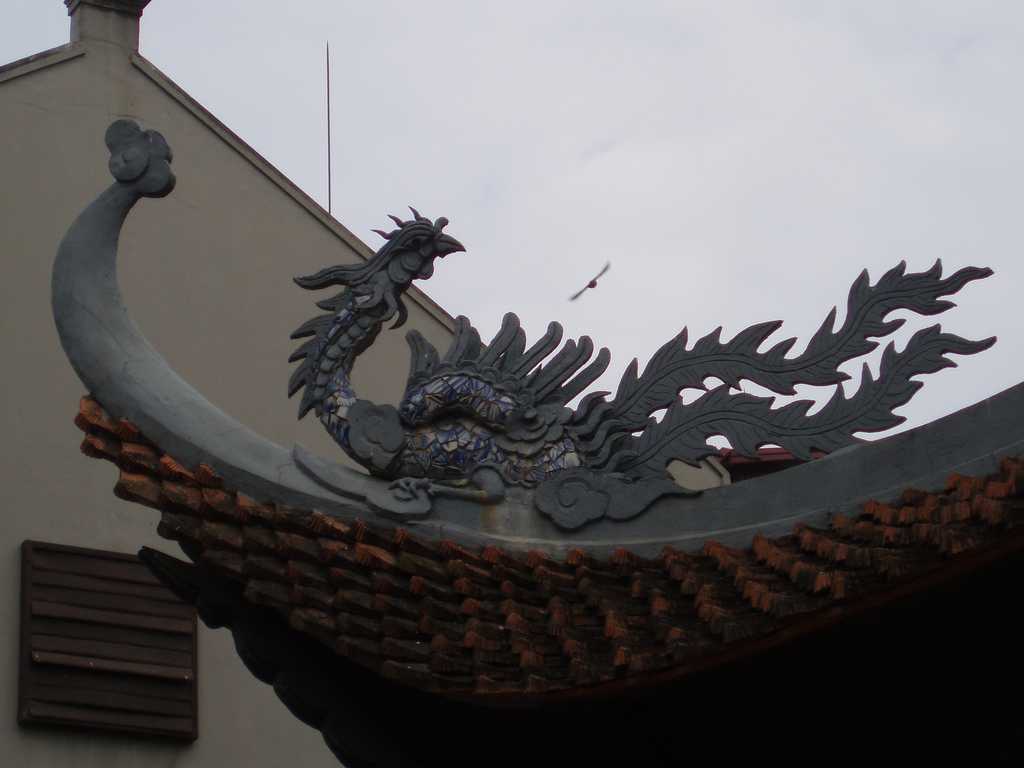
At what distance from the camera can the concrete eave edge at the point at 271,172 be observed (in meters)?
15.7

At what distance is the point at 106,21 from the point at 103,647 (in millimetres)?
4923

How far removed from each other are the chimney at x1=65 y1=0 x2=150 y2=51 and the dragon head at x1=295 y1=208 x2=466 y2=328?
667 centimetres

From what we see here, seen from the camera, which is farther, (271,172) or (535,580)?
(271,172)

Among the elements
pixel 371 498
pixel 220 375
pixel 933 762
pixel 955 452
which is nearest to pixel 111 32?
pixel 220 375

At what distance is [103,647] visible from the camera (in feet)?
44.0

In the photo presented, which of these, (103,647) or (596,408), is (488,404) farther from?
(103,647)

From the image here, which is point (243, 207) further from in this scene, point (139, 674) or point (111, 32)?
point (139, 674)

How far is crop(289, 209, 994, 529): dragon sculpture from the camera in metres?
9.13

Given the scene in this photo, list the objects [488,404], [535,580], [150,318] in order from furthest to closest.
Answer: [150,318] < [488,404] < [535,580]

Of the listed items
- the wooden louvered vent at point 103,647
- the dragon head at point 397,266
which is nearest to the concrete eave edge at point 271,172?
the wooden louvered vent at point 103,647

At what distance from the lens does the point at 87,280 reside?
9.55 meters

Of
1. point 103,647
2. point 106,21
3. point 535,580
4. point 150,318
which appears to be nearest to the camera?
point 535,580

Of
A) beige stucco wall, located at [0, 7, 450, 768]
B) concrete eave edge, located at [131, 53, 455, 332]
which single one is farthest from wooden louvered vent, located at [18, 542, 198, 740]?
concrete eave edge, located at [131, 53, 455, 332]


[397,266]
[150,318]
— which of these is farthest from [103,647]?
[397,266]
